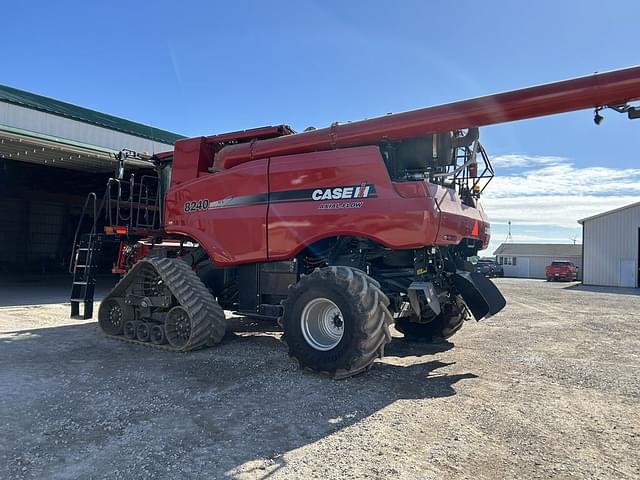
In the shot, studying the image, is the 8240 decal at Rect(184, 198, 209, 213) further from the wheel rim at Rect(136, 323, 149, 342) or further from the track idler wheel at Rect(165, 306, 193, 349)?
the wheel rim at Rect(136, 323, 149, 342)

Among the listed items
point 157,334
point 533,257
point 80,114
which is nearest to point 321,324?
point 157,334

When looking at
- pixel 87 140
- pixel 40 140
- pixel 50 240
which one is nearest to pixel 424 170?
pixel 40 140

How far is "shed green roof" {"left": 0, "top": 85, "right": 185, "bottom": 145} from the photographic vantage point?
17.9 metres

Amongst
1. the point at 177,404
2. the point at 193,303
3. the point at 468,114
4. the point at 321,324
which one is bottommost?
the point at 177,404

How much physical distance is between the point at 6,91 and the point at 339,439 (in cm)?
2117

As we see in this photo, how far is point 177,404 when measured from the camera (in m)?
5.16

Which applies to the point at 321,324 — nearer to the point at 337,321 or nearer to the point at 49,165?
the point at 337,321

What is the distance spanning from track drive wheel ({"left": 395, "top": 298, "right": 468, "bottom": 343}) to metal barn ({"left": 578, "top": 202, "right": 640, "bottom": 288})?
A: 29626 mm

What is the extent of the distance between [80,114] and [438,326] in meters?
19.0

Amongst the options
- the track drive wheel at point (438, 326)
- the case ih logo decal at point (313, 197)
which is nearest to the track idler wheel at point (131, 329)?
the case ih logo decal at point (313, 197)

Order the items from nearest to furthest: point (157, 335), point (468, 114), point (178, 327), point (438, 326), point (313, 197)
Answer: point (468, 114)
point (313, 197)
point (178, 327)
point (157, 335)
point (438, 326)

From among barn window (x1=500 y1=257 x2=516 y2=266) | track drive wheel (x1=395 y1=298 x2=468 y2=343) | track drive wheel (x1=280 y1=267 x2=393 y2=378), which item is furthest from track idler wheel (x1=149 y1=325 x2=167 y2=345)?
barn window (x1=500 y1=257 x2=516 y2=266)

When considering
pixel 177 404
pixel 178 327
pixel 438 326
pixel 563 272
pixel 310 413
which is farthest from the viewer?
pixel 563 272

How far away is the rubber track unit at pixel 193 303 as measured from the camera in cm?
735
